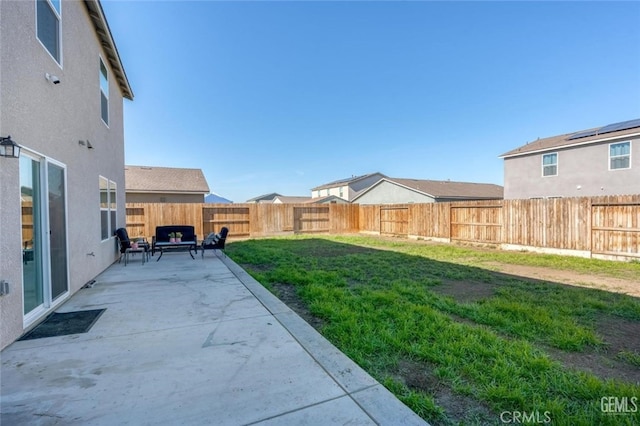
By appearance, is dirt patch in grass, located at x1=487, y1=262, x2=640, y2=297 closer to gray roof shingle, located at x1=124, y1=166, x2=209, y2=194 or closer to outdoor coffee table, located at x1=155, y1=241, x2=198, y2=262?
outdoor coffee table, located at x1=155, y1=241, x2=198, y2=262

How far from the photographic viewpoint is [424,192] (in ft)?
74.8

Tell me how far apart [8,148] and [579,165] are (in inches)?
840

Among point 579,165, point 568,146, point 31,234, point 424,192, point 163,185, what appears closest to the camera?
point 31,234

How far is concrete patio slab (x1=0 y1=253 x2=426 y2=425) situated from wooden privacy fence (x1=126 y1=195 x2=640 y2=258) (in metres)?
10.1

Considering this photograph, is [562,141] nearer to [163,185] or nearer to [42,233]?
[42,233]

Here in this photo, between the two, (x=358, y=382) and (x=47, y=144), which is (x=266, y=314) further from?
(x=47, y=144)

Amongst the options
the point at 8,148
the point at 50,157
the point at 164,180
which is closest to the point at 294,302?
the point at 8,148

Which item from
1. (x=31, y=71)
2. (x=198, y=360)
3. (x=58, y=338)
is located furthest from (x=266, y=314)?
(x=31, y=71)

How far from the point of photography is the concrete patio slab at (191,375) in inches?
77.5

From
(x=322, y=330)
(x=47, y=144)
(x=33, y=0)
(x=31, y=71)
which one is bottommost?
(x=322, y=330)

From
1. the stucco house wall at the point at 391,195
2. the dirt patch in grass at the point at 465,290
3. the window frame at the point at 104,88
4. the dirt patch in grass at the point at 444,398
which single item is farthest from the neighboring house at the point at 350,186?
the dirt patch in grass at the point at 444,398

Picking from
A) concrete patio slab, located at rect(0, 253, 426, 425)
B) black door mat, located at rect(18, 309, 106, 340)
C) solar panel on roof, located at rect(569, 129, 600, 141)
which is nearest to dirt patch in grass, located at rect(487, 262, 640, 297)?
concrete patio slab, located at rect(0, 253, 426, 425)

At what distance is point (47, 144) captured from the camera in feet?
13.1

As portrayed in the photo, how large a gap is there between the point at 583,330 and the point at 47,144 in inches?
289
